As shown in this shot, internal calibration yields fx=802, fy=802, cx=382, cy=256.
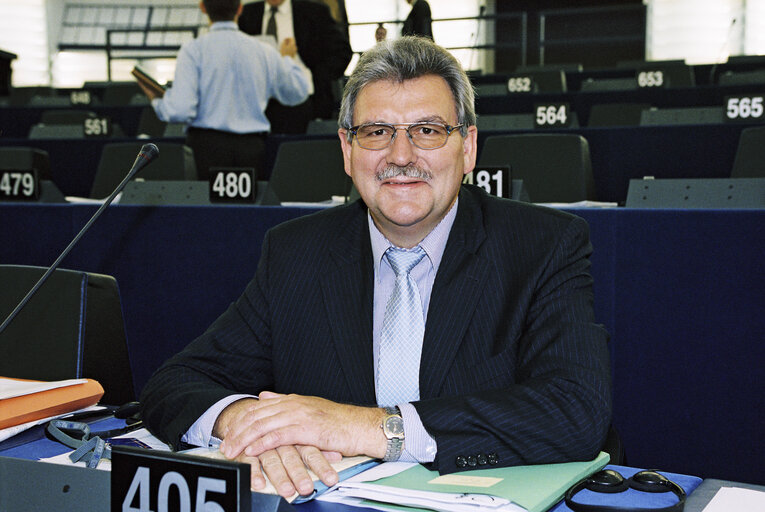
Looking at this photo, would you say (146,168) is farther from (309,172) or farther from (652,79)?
(652,79)

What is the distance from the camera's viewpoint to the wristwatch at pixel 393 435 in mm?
1034

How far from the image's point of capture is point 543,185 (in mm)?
3082

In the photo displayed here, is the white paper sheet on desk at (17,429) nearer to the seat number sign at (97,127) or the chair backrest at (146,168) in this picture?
the chair backrest at (146,168)

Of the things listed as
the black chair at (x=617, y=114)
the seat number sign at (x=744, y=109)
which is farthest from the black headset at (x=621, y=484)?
the black chair at (x=617, y=114)

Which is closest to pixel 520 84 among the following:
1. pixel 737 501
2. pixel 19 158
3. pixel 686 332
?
pixel 19 158

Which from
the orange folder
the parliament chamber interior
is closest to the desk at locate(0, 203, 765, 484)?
the parliament chamber interior

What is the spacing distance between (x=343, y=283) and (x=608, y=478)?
26.4 inches

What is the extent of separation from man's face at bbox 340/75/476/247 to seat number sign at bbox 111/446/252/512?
0.75 m

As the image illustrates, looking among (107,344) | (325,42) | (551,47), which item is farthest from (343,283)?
(551,47)

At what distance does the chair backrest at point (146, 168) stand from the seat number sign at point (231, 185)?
926mm

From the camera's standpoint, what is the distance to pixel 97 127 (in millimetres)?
5164

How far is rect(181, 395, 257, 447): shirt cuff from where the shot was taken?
119cm

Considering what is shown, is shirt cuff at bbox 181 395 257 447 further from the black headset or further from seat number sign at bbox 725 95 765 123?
seat number sign at bbox 725 95 765 123

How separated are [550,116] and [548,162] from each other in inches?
61.9
